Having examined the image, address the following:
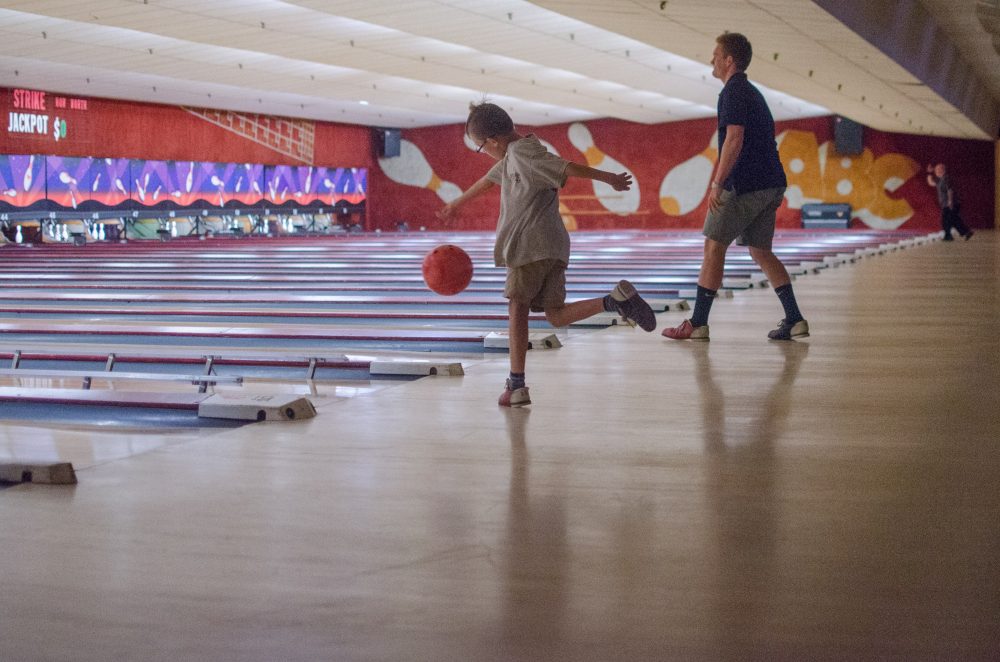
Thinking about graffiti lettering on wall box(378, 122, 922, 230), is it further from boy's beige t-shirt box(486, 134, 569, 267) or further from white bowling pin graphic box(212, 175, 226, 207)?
boy's beige t-shirt box(486, 134, 569, 267)

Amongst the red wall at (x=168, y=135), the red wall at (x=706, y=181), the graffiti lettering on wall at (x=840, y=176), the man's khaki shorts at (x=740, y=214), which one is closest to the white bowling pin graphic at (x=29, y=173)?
the red wall at (x=168, y=135)

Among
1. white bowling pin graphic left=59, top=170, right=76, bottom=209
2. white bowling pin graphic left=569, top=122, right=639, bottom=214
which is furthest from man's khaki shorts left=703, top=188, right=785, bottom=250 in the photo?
white bowling pin graphic left=569, top=122, right=639, bottom=214

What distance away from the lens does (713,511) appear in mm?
2049

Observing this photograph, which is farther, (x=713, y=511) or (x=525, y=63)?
(x=525, y=63)

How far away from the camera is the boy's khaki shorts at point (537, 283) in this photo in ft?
11.0

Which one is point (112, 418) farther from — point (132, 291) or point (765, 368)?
point (132, 291)

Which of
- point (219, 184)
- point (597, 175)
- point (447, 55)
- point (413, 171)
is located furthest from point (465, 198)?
point (413, 171)

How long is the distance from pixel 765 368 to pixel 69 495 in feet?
8.25

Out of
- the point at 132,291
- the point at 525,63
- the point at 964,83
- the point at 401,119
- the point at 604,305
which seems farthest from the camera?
the point at 401,119

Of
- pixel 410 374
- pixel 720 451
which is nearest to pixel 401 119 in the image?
pixel 410 374

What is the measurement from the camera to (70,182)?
66.8ft

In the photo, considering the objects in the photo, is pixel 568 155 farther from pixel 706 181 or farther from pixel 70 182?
pixel 70 182

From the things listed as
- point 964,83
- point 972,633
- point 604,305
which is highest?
point 964,83

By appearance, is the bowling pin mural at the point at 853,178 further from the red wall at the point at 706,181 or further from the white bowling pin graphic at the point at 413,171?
the white bowling pin graphic at the point at 413,171
